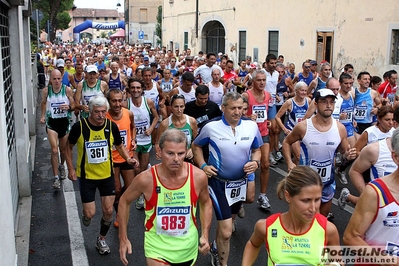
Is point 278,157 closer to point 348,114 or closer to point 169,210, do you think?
point 348,114

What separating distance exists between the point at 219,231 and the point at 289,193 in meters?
2.27

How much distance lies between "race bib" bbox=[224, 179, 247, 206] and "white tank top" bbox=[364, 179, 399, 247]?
7.56ft

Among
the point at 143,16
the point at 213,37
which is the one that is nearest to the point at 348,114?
the point at 213,37

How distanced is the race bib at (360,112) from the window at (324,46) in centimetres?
1058

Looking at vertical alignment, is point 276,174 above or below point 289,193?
below

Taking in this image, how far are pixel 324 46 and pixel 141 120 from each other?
13.9 meters

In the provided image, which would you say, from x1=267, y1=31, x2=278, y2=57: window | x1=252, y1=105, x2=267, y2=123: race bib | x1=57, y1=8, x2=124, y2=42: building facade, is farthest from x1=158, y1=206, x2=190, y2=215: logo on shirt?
x1=57, y1=8, x2=124, y2=42: building facade

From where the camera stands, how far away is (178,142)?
4.16 metres

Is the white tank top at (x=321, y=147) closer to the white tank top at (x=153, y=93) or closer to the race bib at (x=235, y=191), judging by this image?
the race bib at (x=235, y=191)

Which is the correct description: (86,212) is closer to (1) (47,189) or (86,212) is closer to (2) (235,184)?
(2) (235,184)

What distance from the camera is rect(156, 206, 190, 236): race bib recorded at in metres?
4.23

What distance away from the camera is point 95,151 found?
6.23 metres

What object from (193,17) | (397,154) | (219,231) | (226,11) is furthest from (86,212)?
(193,17)

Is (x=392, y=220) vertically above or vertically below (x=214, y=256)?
above
